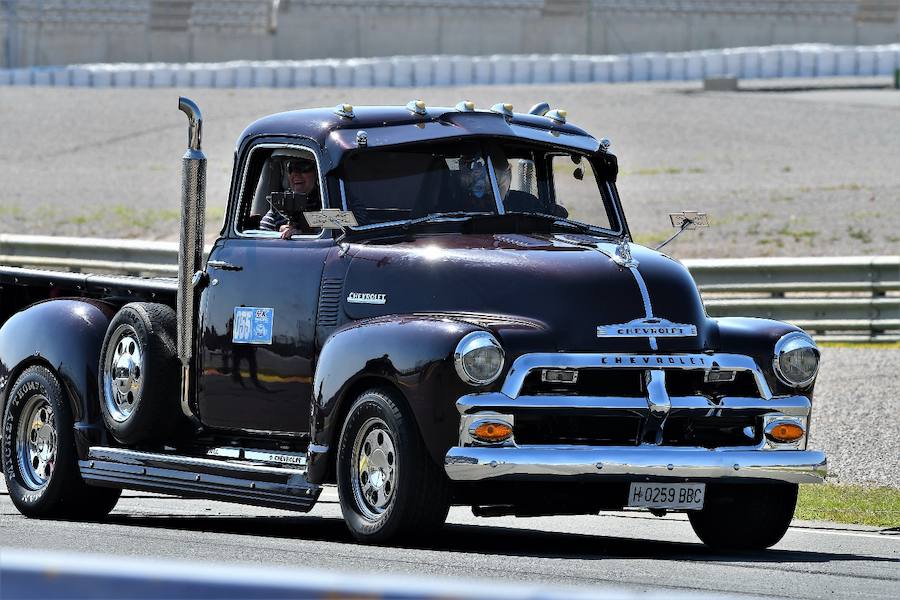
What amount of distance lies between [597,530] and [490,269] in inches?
88.0

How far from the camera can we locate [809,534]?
31.2 ft

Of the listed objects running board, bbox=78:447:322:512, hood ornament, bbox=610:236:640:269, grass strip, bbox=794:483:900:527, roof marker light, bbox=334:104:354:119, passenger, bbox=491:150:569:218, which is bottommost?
grass strip, bbox=794:483:900:527

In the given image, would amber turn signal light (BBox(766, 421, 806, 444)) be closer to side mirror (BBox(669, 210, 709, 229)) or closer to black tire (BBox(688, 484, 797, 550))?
black tire (BBox(688, 484, 797, 550))

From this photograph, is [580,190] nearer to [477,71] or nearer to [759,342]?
[759,342]

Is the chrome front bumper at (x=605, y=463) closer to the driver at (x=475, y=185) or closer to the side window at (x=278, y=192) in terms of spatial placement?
the driver at (x=475, y=185)

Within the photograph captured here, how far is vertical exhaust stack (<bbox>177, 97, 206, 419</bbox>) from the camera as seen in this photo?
30.7ft

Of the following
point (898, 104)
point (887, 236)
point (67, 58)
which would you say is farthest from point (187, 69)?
point (887, 236)

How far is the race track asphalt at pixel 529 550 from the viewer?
22.8 feet

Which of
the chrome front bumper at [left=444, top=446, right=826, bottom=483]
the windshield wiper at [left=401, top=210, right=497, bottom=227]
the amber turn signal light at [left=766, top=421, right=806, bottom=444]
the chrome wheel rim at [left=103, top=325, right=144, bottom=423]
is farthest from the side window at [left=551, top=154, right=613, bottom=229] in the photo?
the chrome wheel rim at [left=103, top=325, right=144, bottom=423]

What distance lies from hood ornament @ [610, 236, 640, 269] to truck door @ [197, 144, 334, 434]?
4.53 ft

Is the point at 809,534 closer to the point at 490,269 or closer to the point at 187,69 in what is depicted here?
the point at 490,269

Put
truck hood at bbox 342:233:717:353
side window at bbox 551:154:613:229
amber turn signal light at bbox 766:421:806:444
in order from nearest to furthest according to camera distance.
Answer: truck hood at bbox 342:233:717:353 < amber turn signal light at bbox 766:421:806:444 < side window at bbox 551:154:613:229

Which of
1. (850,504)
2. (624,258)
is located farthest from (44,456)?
(850,504)

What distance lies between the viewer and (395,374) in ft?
25.9
